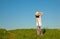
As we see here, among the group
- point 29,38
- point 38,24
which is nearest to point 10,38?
point 29,38

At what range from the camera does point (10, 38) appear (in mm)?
18688

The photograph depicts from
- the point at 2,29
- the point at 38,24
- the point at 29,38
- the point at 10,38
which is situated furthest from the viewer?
the point at 2,29

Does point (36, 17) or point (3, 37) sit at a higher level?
point (36, 17)

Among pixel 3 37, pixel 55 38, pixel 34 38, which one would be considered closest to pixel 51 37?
pixel 55 38

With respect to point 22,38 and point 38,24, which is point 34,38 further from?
point 38,24

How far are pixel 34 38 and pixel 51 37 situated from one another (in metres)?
1.76

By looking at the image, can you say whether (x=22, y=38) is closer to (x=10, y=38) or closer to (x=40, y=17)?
(x=10, y=38)

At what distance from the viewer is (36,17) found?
20.6m

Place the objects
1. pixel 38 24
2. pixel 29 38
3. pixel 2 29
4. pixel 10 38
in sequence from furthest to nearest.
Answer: pixel 2 29 < pixel 38 24 < pixel 10 38 < pixel 29 38

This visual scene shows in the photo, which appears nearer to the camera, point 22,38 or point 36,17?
point 22,38

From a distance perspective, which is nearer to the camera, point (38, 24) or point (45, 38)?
point (45, 38)

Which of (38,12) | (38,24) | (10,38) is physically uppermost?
(38,12)

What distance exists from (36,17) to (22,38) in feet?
12.3

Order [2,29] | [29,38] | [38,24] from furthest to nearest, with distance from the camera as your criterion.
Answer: [2,29] → [38,24] → [29,38]
